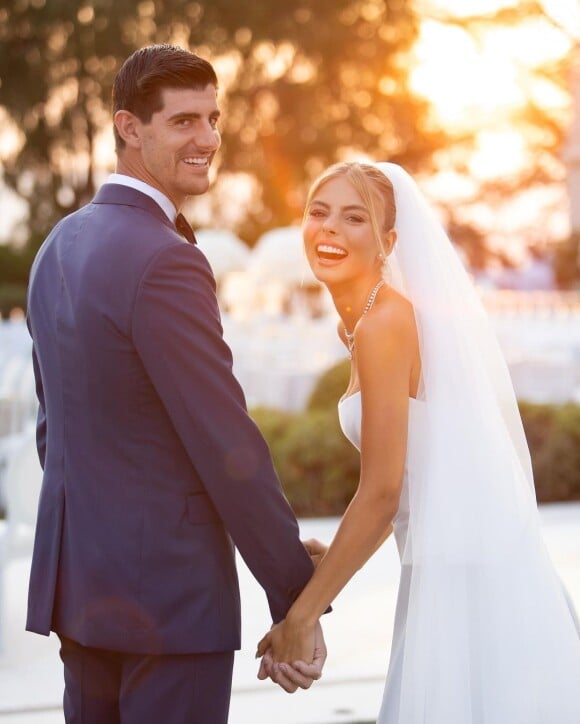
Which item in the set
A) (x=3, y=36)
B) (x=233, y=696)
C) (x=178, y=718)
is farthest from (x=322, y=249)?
(x=3, y=36)

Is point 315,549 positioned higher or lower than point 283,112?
lower

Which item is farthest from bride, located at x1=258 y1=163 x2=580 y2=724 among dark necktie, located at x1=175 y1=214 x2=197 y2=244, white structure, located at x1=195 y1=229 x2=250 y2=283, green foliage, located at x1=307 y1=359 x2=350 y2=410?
white structure, located at x1=195 y1=229 x2=250 y2=283

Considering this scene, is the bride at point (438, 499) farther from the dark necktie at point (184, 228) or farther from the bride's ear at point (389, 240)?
the dark necktie at point (184, 228)

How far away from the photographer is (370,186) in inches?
123

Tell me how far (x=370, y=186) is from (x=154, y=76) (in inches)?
32.3

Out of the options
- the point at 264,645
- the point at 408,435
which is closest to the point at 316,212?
the point at 408,435

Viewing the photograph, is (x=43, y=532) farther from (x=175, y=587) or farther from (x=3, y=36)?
(x=3, y=36)

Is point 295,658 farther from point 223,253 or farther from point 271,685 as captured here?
point 223,253

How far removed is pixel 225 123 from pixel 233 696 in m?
23.2

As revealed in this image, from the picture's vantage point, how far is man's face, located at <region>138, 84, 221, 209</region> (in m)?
2.54

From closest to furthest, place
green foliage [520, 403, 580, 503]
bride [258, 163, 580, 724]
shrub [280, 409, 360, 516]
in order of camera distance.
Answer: bride [258, 163, 580, 724] < shrub [280, 409, 360, 516] < green foliage [520, 403, 580, 503]

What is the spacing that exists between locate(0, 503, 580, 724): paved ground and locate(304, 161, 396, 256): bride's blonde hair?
A: 2149 mm

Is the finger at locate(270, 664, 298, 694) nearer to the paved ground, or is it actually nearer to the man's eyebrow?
the man's eyebrow

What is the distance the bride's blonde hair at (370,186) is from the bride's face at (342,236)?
0.01 m
